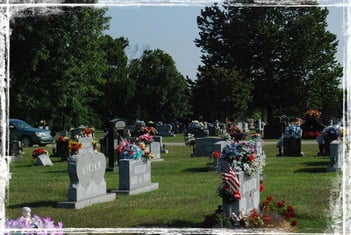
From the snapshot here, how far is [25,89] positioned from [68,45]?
12.2ft

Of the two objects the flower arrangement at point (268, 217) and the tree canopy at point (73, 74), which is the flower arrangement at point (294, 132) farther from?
the flower arrangement at point (268, 217)

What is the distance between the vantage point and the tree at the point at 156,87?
54094 millimetres

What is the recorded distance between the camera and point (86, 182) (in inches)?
446

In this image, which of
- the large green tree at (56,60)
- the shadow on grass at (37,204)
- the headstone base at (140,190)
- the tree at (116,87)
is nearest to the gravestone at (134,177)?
the headstone base at (140,190)

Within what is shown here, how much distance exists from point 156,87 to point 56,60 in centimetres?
2893

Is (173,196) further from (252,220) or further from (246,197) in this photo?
(252,220)

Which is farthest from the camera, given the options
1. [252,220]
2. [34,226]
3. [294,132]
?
[294,132]

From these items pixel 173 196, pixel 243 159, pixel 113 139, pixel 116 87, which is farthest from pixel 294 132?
pixel 116 87

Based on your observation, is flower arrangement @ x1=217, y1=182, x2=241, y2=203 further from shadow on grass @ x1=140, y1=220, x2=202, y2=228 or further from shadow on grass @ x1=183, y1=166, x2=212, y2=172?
shadow on grass @ x1=183, y1=166, x2=212, y2=172

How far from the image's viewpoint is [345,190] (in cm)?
717

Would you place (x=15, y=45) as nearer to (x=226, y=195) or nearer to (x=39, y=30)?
(x=39, y=30)

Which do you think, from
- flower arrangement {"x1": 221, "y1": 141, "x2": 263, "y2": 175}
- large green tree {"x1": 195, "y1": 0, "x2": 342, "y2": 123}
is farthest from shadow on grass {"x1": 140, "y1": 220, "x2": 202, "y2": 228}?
large green tree {"x1": 195, "y1": 0, "x2": 342, "y2": 123}

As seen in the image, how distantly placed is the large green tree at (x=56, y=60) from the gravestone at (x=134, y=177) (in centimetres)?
613

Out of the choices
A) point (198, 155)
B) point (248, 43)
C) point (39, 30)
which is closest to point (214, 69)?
point (248, 43)
